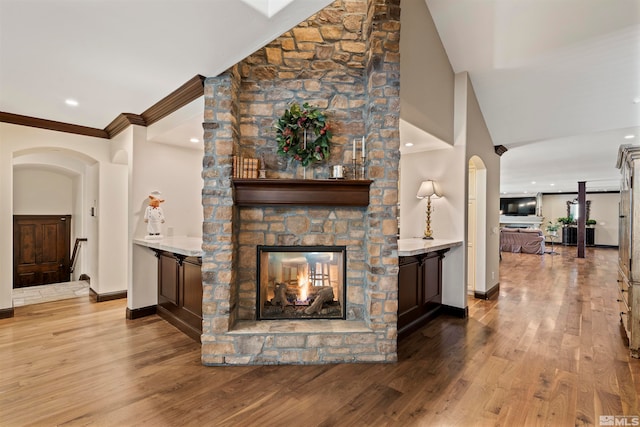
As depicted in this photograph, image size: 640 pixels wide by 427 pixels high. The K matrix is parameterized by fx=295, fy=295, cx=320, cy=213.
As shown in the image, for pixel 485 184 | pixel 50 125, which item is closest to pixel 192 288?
pixel 50 125

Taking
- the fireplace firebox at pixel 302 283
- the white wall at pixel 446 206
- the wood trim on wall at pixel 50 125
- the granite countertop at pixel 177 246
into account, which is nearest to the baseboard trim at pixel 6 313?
the granite countertop at pixel 177 246

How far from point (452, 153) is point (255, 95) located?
9.04 feet

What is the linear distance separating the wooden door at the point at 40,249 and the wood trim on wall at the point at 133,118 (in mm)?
3197

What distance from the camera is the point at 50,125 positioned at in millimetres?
3975

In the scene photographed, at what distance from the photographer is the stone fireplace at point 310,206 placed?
264cm

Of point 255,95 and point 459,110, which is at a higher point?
point 459,110

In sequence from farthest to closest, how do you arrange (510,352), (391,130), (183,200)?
1. (183,200)
2. (510,352)
3. (391,130)

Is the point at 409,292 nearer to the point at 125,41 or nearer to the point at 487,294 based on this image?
the point at 487,294

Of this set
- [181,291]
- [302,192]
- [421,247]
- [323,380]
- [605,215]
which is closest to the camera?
[323,380]

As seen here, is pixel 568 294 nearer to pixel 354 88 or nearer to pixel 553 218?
pixel 354 88

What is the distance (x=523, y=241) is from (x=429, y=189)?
8102mm

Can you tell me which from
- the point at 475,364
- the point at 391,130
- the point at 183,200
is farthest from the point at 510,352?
the point at 183,200

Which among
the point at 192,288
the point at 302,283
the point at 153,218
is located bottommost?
the point at 192,288

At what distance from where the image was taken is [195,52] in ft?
7.66
